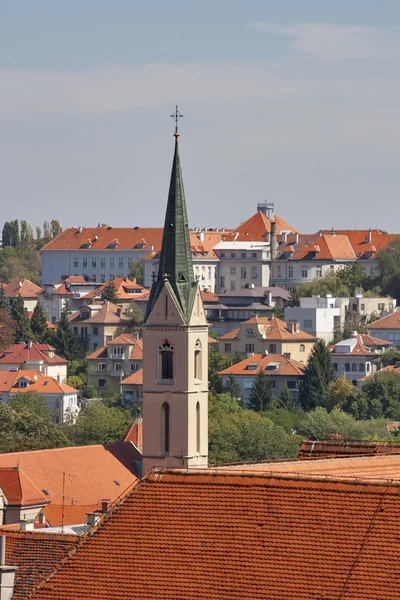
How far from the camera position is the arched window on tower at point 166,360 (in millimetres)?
86812

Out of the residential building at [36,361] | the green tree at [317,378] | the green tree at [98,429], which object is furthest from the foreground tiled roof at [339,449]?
the residential building at [36,361]

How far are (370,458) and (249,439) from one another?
75154 mm

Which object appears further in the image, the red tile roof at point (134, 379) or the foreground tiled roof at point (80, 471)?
the red tile roof at point (134, 379)

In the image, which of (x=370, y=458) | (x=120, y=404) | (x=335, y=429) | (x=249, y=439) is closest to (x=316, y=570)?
(x=370, y=458)

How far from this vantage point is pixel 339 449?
45969 millimetres

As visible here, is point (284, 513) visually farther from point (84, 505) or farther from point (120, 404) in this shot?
point (120, 404)

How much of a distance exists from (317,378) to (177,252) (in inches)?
3553

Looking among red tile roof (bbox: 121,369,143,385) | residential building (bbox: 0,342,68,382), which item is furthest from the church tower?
residential building (bbox: 0,342,68,382)

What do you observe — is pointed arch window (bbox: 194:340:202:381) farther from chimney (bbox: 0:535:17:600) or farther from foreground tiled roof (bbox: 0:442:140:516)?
chimney (bbox: 0:535:17:600)

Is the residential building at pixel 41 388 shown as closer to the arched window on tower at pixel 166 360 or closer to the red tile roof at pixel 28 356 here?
the red tile roof at pixel 28 356

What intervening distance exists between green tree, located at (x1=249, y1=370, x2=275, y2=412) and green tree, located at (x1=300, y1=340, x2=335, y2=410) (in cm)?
234

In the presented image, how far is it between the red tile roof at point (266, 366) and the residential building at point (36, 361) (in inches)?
536

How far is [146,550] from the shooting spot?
35.4m

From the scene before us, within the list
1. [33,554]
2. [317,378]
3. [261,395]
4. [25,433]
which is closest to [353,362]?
[317,378]
